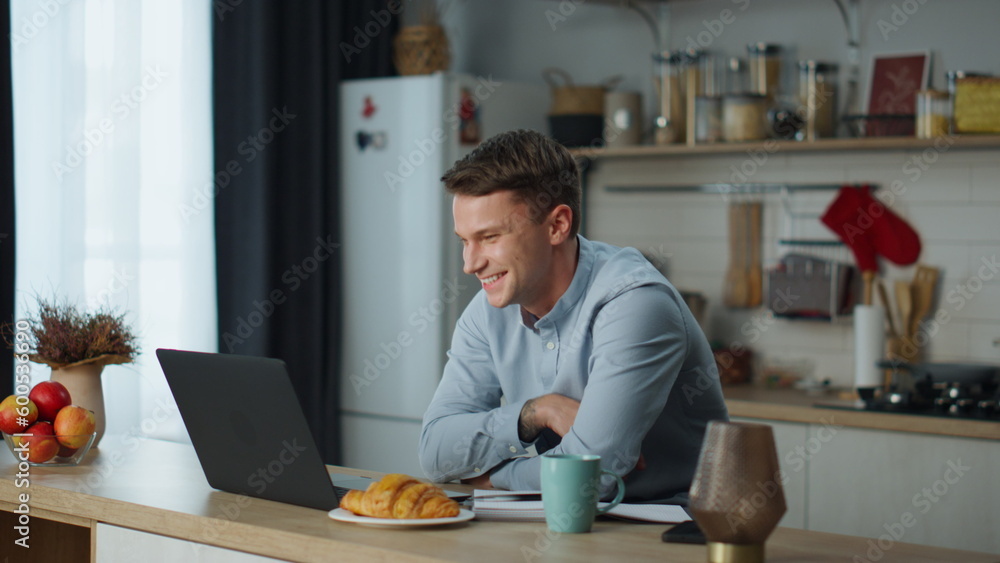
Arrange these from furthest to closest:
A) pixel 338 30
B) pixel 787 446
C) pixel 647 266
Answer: pixel 338 30, pixel 787 446, pixel 647 266

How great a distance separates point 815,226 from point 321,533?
2.69 metres

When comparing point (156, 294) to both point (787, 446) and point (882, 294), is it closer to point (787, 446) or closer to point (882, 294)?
point (787, 446)

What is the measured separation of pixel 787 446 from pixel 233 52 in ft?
7.84

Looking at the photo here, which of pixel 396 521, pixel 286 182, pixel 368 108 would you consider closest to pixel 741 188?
pixel 368 108

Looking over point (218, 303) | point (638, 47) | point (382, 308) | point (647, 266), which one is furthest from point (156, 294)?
point (647, 266)

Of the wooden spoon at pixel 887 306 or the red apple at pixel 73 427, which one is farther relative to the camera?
the wooden spoon at pixel 887 306

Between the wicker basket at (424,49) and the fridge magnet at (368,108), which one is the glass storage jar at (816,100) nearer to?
the wicker basket at (424,49)

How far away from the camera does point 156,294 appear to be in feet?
12.4

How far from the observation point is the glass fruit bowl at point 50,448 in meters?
2.01

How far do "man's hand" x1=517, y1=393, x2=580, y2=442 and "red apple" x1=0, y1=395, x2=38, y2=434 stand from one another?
0.92m

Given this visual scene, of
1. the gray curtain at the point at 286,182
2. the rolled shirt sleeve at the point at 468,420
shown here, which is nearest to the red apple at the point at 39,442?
the rolled shirt sleeve at the point at 468,420

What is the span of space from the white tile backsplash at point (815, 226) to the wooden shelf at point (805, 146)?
65 millimetres

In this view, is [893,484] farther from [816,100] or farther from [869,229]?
[816,100]

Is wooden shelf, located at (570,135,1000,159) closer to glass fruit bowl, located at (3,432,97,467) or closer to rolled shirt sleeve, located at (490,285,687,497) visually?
rolled shirt sleeve, located at (490,285,687,497)
